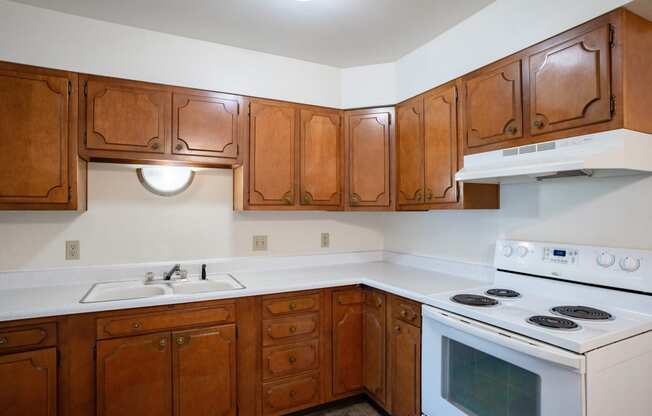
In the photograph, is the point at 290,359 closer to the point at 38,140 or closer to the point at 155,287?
the point at 155,287

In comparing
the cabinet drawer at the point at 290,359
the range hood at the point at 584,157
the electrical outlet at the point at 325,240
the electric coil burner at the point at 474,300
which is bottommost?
the cabinet drawer at the point at 290,359

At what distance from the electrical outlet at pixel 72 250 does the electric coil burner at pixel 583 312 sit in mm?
2616

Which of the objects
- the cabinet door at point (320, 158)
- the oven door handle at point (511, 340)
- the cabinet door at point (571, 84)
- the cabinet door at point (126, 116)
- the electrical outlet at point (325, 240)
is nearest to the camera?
the oven door handle at point (511, 340)

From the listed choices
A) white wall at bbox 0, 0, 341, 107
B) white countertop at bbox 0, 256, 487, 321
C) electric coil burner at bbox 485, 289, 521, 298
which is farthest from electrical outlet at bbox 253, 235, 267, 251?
electric coil burner at bbox 485, 289, 521, 298

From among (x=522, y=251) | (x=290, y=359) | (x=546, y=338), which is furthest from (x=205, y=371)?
(x=522, y=251)

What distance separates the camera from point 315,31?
218 cm

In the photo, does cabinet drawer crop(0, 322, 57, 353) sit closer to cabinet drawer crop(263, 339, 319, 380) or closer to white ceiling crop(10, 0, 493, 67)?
cabinet drawer crop(263, 339, 319, 380)

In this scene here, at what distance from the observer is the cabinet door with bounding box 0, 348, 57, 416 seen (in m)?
1.56

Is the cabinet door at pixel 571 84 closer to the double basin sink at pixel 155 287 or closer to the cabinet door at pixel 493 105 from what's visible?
the cabinet door at pixel 493 105

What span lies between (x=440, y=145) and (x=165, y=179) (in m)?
1.83

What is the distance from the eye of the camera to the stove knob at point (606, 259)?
151 centimetres

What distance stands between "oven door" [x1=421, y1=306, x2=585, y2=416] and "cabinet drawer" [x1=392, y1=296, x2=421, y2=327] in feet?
A: 0.29

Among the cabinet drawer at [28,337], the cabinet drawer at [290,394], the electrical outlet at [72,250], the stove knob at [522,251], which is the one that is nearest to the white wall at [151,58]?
the electrical outlet at [72,250]

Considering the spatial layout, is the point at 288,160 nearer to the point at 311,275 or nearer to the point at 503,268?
the point at 311,275
